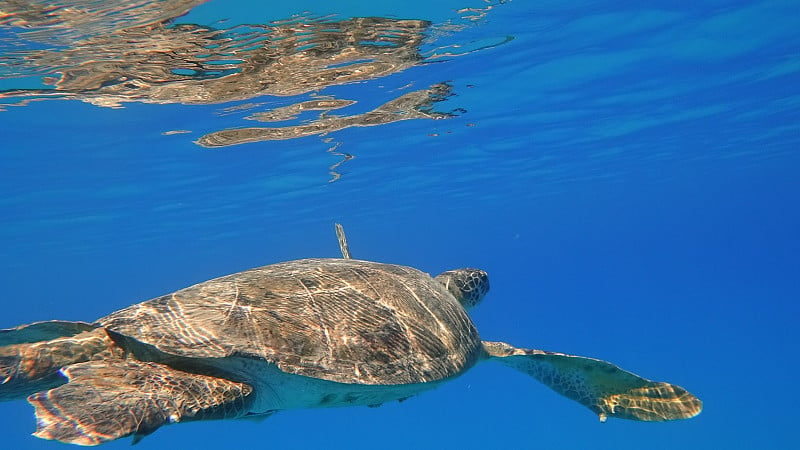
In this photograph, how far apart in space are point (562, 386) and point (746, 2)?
32.1 feet

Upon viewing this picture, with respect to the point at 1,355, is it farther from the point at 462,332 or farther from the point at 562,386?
the point at 562,386

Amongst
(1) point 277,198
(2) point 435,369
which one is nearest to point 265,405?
(2) point 435,369

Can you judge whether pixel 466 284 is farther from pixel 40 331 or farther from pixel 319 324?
pixel 40 331

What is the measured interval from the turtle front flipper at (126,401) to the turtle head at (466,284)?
4503mm

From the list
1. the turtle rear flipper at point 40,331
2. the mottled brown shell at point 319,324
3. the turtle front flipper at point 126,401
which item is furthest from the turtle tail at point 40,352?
the turtle front flipper at point 126,401

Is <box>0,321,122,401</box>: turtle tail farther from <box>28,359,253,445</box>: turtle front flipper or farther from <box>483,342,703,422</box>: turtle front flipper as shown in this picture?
<box>483,342,703,422</box>: turtle front flipper

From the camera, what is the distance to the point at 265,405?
16.8ft

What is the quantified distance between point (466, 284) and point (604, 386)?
102 inches

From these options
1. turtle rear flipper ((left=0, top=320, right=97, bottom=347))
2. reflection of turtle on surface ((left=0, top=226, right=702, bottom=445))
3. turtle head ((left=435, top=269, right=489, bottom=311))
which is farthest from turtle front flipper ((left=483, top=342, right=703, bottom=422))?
turtle rear flipper ((left=0, top=320, right=97, bottom=347))

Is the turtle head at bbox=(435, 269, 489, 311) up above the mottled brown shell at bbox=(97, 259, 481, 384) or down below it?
below

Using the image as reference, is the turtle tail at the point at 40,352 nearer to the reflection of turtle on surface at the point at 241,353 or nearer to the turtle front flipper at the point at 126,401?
the reflection of turtle on surface at the point at 241,353

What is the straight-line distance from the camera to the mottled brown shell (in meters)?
4.59

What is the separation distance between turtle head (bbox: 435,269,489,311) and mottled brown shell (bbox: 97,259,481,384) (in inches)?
78.4

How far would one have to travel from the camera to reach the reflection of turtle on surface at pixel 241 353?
12.1ft
